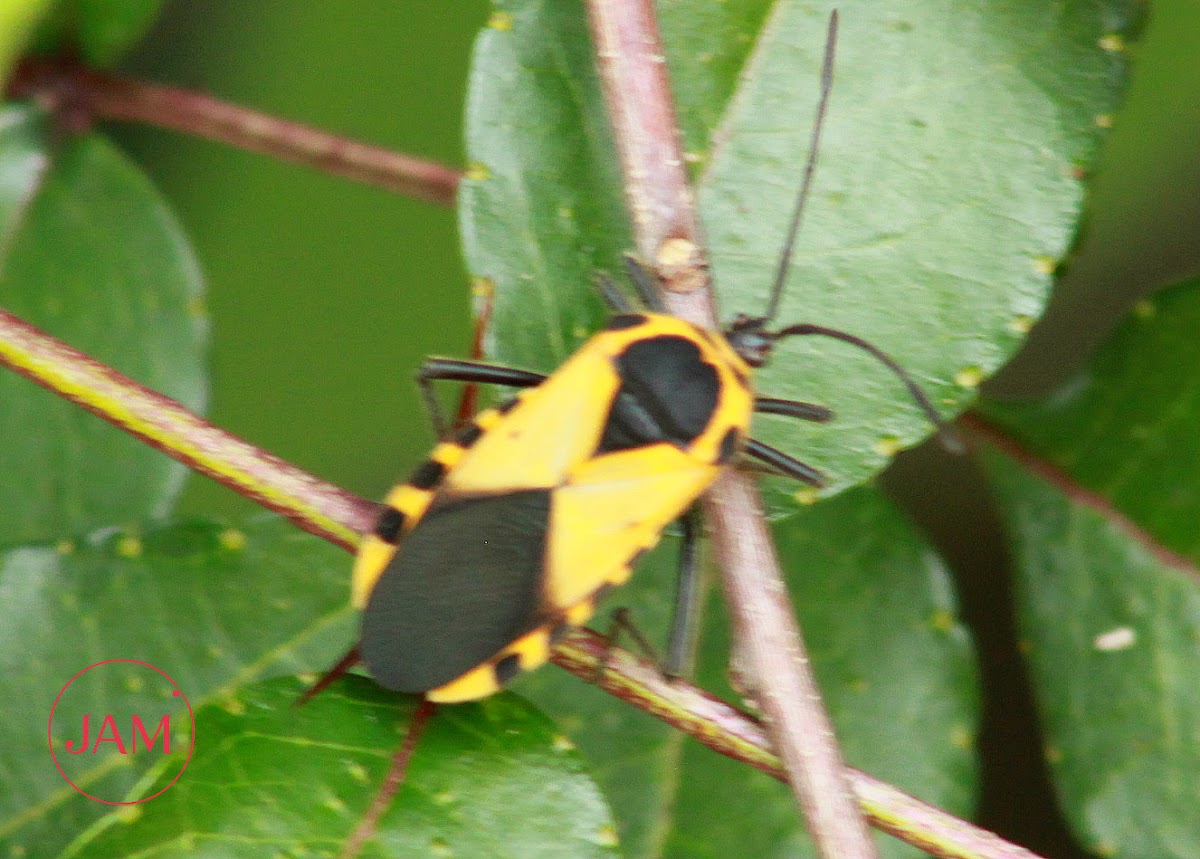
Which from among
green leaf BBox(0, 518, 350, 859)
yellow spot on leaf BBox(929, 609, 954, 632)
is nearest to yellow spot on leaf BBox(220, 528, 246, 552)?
green leaf BBox(0, 518, 350, 859)

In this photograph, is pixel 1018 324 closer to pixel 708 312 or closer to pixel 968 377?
pixel 968 377

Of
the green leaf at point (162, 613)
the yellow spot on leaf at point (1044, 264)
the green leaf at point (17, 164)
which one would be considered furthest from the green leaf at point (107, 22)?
the yellow spot on leaf at point (1044, 264)

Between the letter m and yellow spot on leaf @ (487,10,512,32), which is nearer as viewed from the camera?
yellow spot on leaf @ (487,10,512,32)

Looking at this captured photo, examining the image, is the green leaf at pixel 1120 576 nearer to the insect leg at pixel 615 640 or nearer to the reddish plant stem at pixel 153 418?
the insect leg at pixel 615 640

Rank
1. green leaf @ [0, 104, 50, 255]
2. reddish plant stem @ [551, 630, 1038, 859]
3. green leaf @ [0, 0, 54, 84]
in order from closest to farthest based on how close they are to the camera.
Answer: reddish plant stem @ [551, 630, 1038, 859], green leaf @ [0, 0, 54, 84], green leaf @ [0, 104, 50, 255]

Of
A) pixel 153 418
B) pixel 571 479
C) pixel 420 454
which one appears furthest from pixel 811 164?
pixel 420 454

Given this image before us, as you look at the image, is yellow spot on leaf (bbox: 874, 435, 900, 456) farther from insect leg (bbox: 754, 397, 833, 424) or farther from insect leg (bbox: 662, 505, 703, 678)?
insect leg (bbox: 662, 505, 703, 678)
